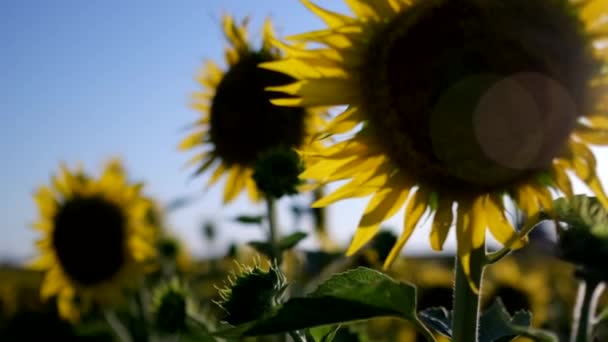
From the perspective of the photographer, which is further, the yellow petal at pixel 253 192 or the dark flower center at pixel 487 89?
the yellow petal at pixel 253 192

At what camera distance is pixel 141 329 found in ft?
24.2

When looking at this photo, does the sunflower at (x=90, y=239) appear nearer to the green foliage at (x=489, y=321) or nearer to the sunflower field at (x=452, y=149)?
the sunflower field at (x=452, y=149)

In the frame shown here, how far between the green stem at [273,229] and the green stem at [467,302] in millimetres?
1643

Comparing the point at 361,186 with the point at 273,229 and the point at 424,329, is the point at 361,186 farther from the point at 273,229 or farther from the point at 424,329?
the point at 273,229

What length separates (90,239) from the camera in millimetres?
5746

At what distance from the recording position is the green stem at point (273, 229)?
10.9ft

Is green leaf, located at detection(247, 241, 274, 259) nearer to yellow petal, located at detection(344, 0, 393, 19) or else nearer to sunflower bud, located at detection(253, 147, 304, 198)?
sunflower bud, located at detection(253, 147, 304, 198)

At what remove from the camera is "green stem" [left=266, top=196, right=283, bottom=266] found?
331 cm

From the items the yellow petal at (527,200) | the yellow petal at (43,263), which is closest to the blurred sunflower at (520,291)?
the yellow petal at (43,263)

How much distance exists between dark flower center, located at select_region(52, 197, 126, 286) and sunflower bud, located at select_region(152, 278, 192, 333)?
2.33 metres

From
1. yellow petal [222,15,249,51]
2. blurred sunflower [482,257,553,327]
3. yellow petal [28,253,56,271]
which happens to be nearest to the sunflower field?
yellow petal [222,15,249,51]

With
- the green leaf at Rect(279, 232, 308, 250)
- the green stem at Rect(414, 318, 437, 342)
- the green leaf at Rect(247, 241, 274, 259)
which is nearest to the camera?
the green stem at Rect(414, 318, 437, 342)

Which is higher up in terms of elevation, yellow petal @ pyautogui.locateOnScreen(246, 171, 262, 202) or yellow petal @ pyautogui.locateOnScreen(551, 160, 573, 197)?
yellow petal @ pyautogui.locateOnScreen(551, 160, 573, 197)

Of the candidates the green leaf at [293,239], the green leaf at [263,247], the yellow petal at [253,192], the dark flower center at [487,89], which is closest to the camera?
the dark flower center at [487,89]
